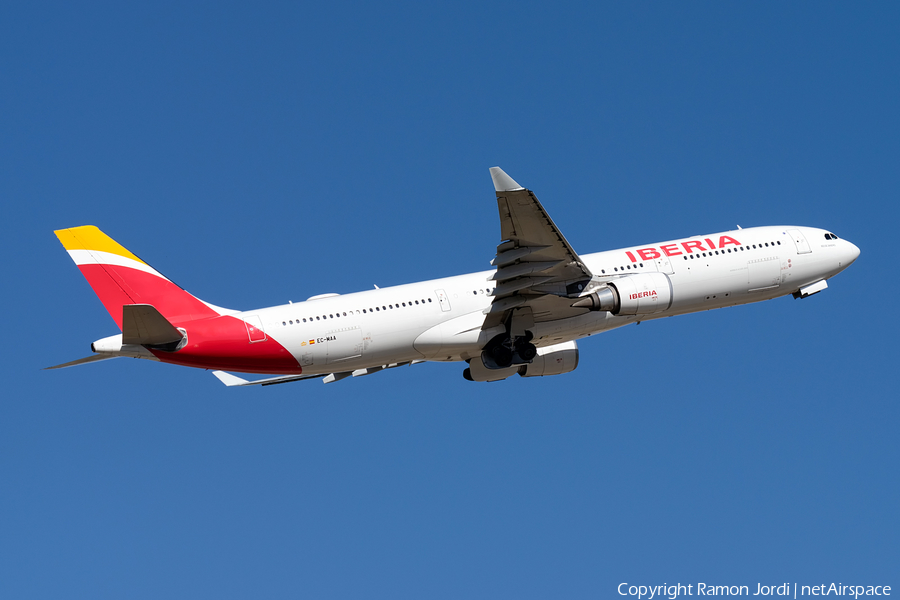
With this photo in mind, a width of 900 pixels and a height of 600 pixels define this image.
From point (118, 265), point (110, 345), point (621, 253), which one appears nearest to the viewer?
point (110, 345)

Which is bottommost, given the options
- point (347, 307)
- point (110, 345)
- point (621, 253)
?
point (110, 345)

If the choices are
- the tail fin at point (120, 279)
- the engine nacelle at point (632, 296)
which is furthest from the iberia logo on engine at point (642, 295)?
the tail fin at point (120, 279)

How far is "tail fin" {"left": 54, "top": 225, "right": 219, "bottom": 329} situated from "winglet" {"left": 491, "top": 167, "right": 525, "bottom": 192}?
11670 millimetres

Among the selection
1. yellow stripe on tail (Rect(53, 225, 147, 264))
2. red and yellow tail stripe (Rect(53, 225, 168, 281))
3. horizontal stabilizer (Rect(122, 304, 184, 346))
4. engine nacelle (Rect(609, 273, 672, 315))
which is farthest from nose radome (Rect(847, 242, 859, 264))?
yellow stripe on tail (Rect(53, 225, 147, 264))

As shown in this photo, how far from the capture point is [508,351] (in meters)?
38.6

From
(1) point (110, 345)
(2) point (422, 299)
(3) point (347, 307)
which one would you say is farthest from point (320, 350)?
(1) point (110, 345)

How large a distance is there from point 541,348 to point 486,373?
8.63 ft

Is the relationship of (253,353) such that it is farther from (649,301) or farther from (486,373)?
(649,301)

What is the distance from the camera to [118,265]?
3503cm

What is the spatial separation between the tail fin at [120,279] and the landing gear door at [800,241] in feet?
80.9

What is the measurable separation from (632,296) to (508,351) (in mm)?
5344

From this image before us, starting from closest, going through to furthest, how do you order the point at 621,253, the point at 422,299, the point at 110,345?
the point at 110,345 → the point at 422,299 → the point at 621,253

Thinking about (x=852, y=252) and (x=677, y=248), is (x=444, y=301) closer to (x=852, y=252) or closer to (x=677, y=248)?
(x=677, y=248)

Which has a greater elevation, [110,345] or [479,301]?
[479,301]
